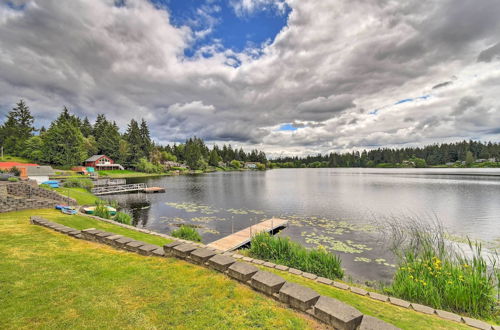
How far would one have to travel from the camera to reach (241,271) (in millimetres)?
5527

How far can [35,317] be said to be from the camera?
409 cm

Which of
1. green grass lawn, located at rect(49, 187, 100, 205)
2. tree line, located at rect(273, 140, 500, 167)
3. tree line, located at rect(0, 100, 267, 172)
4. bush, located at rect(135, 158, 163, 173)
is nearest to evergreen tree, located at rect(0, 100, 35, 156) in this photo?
tree line, located at rect(0, 100, 267, 172)

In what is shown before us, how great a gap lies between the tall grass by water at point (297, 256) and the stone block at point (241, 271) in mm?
4671

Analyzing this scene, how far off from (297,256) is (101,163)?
8359 centimetres

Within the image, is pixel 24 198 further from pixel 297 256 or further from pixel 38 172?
pixel 38 172

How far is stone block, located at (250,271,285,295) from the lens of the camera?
4.94 m

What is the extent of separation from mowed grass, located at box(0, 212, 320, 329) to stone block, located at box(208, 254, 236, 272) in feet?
0.60

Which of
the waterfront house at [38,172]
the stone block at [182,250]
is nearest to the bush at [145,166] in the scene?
the waterfront house at [38,172]

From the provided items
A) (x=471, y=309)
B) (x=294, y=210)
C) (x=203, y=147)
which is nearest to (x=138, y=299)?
(x=471, y=309)

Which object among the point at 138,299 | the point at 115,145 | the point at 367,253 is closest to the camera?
the point at 138,299

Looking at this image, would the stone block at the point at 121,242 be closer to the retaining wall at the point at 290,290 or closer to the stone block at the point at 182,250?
the retaining wall at the point at 290,290

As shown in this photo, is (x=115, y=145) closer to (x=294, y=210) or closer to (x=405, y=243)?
(x=294, y=210)

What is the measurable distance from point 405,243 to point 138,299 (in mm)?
16932

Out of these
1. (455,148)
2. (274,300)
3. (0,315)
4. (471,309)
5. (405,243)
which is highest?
(455,148)
